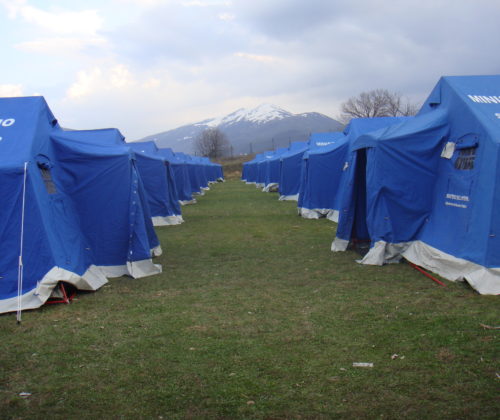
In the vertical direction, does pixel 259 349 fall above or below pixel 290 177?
above

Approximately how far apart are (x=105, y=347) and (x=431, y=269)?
539 cm

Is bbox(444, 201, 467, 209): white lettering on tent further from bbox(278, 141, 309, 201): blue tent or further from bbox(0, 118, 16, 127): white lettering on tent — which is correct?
bbox(278, 141, 309, 201): blue tent

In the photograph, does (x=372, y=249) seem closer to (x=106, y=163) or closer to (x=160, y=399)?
(x=106, y=163)

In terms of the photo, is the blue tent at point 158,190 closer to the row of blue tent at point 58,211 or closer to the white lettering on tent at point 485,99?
the row of blue tent at point 58,211

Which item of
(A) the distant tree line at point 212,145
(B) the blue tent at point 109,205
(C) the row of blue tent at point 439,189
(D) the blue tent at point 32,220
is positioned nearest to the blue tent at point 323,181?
(C) the row of blue tent at point 439,189

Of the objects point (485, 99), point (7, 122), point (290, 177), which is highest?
point (485, 99)

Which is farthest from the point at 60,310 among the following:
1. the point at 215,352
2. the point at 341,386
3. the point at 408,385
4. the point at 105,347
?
the point at 408,385

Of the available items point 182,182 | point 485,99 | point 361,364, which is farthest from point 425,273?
point 182,182

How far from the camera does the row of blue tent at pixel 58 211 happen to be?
6.49 metres

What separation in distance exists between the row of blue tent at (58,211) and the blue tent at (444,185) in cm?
453

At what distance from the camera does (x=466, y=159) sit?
7445 millimetres

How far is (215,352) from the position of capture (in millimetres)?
4809

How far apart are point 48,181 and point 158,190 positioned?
778 cm

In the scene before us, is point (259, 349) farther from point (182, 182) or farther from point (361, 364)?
point (182, 182)
